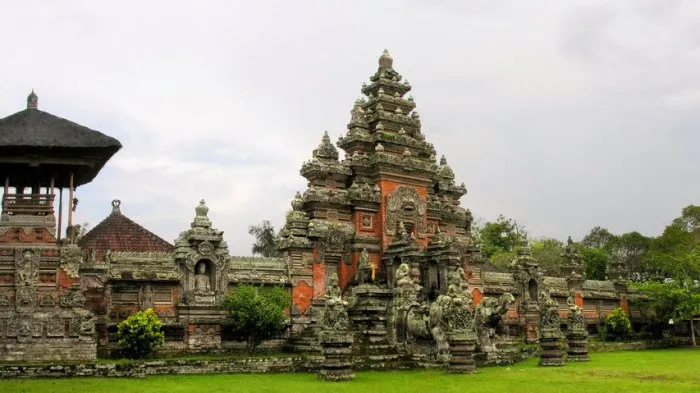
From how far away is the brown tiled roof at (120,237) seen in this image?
27.9 m

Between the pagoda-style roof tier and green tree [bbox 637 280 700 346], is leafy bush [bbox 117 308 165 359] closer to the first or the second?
the pagoda-style roof tier

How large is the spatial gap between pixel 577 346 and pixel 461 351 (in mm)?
7324

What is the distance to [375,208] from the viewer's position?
28.2 m

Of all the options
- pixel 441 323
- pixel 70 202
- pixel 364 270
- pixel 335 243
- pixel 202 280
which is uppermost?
pixel 70 202

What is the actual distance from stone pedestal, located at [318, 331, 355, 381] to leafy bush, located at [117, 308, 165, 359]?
18.9 ft

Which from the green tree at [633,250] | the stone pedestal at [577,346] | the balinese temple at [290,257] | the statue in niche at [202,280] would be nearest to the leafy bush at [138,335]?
the balinese temple at [290,257]

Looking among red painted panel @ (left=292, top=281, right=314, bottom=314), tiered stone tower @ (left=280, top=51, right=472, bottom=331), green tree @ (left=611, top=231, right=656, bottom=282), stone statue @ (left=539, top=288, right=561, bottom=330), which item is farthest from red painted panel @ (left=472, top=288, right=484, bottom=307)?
green tree @ (left=611, top=231, right=656, bottom=282)

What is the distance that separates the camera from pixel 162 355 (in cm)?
2203

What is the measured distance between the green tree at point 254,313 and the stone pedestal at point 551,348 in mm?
9031

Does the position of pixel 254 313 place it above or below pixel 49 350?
above

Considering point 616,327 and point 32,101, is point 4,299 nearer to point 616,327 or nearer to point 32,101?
point 32,101

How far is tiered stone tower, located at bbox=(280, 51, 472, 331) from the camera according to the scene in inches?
1036

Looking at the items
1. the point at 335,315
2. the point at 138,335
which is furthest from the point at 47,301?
the point at 335,315

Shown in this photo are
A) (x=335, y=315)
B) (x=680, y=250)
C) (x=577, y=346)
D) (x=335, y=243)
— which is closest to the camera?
(x=335, y=315)
